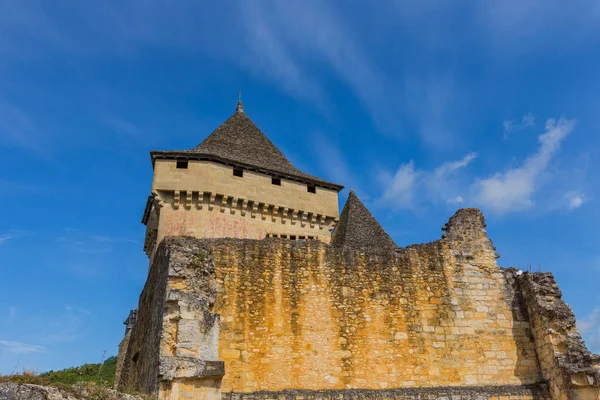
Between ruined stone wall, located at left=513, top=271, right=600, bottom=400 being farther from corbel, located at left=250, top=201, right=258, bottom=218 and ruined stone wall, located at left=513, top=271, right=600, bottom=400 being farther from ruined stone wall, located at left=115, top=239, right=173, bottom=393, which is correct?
corbel, located at left=250, top=201, right=258, bottom=218

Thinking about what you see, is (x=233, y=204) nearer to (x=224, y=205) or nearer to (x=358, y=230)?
(x=224, y=205)

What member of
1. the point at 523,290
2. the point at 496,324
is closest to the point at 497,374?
the point at 496,324

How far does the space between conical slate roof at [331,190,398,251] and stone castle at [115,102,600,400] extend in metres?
5.80

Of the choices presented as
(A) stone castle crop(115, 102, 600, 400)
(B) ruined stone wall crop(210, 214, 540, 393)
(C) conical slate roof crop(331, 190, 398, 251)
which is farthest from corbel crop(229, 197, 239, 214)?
(B) ruined stone wall crop(210, 214, 540, 393)

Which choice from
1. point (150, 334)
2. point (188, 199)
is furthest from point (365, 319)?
point (188, 199)

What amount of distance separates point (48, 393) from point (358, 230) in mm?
14695

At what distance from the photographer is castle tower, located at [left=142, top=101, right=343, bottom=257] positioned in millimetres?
18969

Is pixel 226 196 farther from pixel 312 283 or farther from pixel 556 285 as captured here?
pixel 556 285

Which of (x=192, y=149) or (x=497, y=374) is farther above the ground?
(x=192, y=149)

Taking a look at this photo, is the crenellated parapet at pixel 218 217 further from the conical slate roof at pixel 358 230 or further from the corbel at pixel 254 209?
the conical slate roof at pixel 358 230

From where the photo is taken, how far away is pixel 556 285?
36.1ft

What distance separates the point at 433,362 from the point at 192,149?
45.7 feet

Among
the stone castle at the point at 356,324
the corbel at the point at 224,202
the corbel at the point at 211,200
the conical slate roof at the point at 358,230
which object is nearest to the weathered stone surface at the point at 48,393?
the stone castle at the point at 356,324

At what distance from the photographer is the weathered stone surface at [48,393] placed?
13.1 feet
